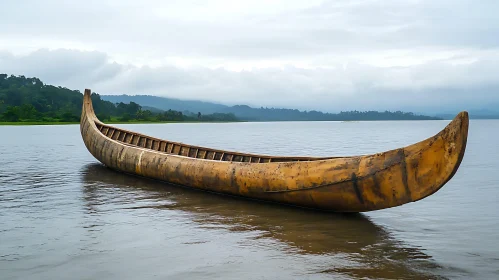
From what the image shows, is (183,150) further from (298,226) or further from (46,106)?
(46,106)

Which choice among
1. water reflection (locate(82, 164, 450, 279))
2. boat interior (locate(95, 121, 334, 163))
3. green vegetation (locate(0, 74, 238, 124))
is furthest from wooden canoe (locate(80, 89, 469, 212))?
green vegetation (locate(0, 74, 238, 124))

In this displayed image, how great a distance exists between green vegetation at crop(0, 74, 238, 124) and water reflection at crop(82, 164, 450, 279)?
10584cm

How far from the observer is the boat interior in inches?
571

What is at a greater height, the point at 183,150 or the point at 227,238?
the point at 183,150

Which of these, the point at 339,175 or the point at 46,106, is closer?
the point at 339,175

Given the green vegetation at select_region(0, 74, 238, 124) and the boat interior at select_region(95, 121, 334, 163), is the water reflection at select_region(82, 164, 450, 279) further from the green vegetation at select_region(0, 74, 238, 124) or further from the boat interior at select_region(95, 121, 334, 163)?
the green vegetation at select_region(0, 74, 238, 124)

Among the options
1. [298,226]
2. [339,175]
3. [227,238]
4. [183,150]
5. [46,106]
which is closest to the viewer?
[227,238]

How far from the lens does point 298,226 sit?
988 centimetres

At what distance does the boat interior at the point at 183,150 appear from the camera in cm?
1450

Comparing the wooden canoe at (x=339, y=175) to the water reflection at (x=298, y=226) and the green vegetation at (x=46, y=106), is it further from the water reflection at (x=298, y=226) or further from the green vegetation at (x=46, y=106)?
the green vegetation at (x=46, y=106)

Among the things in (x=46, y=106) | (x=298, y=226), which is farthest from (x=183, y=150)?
(x=46, y=106)

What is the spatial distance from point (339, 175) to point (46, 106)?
131336mm

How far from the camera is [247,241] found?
887cm

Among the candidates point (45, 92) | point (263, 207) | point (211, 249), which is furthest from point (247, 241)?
point (45, 92)
